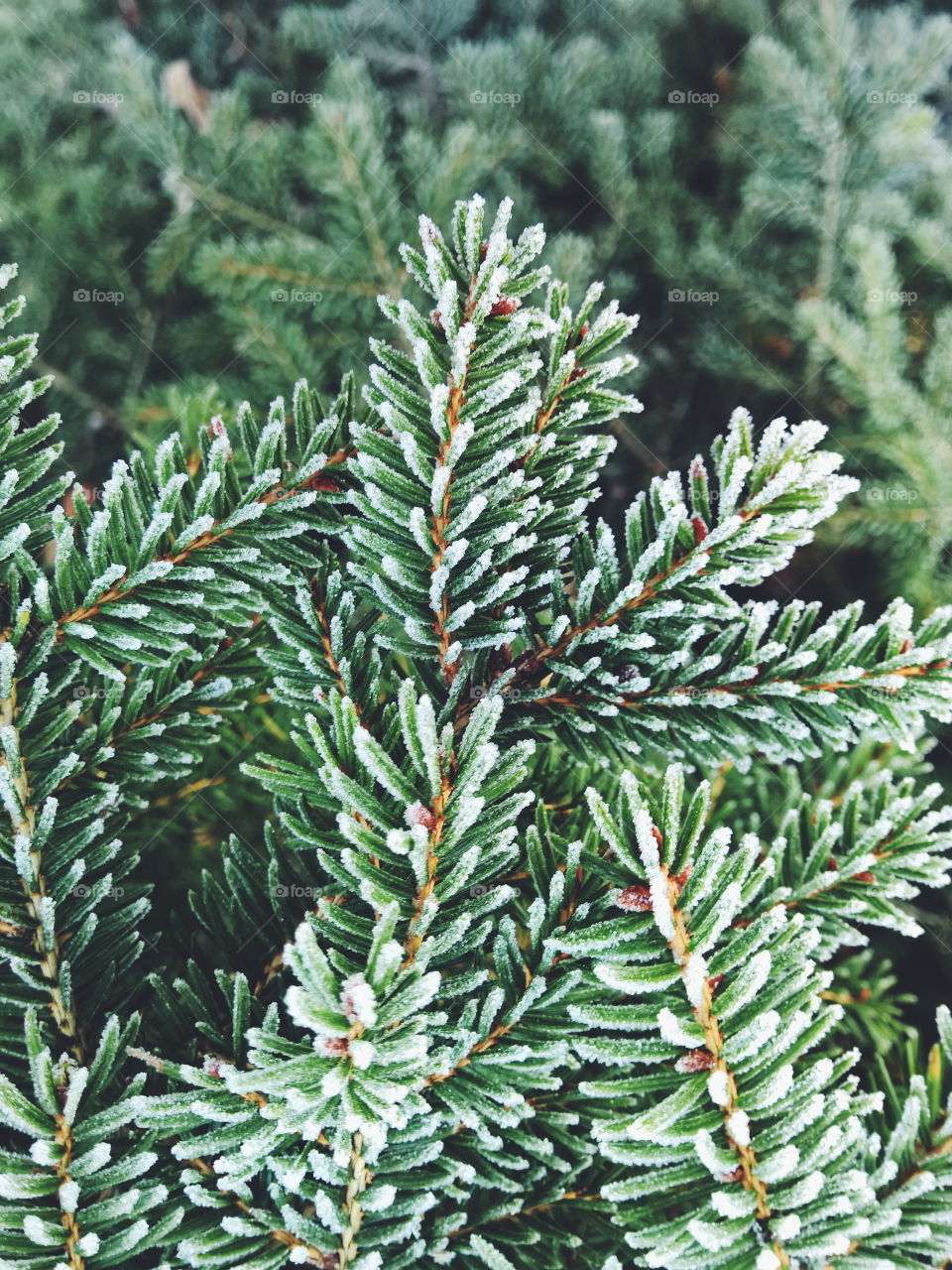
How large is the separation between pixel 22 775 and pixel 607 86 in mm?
1363

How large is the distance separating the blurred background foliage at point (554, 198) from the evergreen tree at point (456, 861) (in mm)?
600

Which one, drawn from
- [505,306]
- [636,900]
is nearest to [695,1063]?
[636,900]

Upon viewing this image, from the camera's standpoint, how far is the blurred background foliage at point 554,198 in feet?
3.81

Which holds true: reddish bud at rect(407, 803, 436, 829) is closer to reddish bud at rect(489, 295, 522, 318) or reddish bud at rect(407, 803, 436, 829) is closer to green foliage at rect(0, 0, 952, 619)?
reddish bud at rect(489, 295, 522, 318)

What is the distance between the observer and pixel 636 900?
0.41 metres

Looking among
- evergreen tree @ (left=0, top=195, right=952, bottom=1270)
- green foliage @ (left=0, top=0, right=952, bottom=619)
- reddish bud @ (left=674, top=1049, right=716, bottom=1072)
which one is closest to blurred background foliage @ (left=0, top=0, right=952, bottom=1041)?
green foliage @ (left=0, top=0, right=952, bottom=619)

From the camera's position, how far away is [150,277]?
1333 millimetres

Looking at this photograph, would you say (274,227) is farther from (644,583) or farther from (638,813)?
(638,813)

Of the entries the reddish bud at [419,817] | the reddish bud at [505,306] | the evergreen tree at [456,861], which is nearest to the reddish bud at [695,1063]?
the evergreen tree at [456,861]

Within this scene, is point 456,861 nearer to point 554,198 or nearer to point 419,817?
point 419,817

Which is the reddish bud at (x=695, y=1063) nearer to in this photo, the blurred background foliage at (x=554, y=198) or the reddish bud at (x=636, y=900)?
the reddish bud at (x=636, y=900)

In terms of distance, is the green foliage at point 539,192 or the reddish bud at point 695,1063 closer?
the reddish bud at point 695,1063

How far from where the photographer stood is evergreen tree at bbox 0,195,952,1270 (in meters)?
0.41

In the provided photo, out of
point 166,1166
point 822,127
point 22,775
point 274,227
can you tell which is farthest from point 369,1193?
point 822,127
